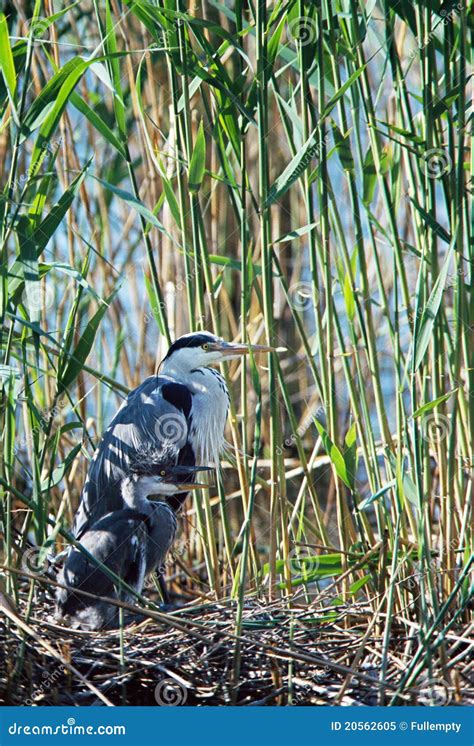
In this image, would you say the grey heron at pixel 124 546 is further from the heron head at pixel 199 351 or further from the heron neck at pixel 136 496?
the heron head at pixel 199 351

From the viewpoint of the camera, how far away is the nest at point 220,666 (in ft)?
4.97

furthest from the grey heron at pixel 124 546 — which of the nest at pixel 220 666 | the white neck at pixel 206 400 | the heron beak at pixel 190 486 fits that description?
the white neck at pixel 206 400

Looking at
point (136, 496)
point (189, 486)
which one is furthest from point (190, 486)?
point (136, 496)

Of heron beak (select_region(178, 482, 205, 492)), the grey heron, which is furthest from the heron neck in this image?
heron beak (select_region(178, 482, 205, 492))

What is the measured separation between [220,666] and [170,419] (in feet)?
2.29

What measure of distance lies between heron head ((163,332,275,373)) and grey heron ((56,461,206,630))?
30 centimetres

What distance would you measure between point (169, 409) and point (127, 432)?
0.39ft

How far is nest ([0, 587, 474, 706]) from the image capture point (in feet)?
4.97

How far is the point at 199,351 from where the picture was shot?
222 cm

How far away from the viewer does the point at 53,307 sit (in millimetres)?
2795

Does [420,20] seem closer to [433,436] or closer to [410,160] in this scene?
[410,160]

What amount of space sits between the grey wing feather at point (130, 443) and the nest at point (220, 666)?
381 millimetres

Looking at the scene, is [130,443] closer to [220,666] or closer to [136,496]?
[136,496]
